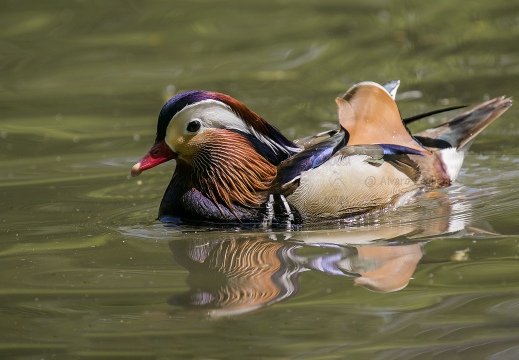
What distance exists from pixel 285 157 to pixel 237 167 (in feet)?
1.16

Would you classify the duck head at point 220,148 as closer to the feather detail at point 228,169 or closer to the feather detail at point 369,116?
the feather detail at point 228,169

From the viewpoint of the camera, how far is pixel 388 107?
661cm

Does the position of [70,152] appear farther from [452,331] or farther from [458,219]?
[452,331]

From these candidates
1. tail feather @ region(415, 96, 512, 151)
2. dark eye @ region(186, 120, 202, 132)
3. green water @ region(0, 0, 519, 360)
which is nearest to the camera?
green water @ region(0, 0, 519, 360)

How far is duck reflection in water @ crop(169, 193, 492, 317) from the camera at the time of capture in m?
5.06

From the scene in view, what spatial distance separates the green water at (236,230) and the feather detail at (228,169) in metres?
0.36

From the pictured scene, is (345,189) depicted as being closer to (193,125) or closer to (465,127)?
(193,125)

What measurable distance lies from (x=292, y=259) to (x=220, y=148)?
138cm

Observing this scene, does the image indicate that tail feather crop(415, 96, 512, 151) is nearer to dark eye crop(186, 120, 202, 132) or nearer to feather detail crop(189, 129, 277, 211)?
feather detail crop(189, 129, 277, 211)

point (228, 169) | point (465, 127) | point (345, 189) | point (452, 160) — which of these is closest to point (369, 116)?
point (345, 189)

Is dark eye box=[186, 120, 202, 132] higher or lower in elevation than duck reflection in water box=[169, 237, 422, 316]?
higher

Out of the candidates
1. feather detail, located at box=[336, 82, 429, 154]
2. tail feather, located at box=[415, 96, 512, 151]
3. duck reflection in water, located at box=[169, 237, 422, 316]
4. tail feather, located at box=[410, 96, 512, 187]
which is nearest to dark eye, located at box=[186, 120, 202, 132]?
duck reflection in water, located at box=[169, 237, 422, 316]

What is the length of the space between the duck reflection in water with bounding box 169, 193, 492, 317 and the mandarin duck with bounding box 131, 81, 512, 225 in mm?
268

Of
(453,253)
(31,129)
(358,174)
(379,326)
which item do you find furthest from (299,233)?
(31,129)
